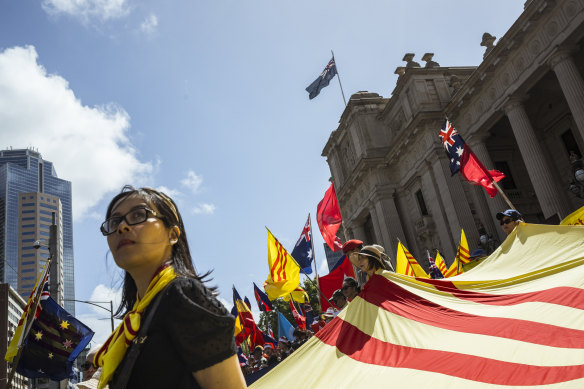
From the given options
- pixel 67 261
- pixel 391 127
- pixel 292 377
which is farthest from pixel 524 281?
pixel 67 261

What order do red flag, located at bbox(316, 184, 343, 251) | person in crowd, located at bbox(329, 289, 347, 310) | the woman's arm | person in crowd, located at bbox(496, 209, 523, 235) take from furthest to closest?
red flag, located at bbox(316, 184, 343, 251)
person in crowd, located at bbox(329, 289, 347, 310)
person in crowd, located at bbox(496, 209, 523, 235)
the woman's arm

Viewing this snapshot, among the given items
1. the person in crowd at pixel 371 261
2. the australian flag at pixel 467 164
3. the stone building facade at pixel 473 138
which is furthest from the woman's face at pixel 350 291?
the stone building facade at pixel 473 138

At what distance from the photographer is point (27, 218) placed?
297ft

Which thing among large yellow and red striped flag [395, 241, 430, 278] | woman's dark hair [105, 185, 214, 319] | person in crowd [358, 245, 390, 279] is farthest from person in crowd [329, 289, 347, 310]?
woman's dark hair [105, 185, 214, 319]

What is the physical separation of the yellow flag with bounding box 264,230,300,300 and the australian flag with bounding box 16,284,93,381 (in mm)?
4285

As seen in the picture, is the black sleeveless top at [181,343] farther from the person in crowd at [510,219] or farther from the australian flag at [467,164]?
the australian flag at [467,164]

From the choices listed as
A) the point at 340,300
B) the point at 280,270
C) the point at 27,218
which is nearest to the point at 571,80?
the point at 280,270

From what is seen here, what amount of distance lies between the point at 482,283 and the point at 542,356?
1.75m

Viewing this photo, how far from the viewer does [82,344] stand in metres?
9.76

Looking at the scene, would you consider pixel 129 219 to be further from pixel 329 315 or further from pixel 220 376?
pixel 329 315

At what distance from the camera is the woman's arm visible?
138 centimetres

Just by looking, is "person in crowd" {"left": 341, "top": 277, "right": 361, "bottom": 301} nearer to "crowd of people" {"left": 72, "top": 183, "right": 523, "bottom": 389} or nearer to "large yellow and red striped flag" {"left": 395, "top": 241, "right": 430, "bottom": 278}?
"large yellow and red striped flag" {"left": 395, "top": 241, "right": 430, "bottom": 278}

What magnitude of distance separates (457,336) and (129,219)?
2.71m

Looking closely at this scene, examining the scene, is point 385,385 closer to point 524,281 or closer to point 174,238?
point 174,238
